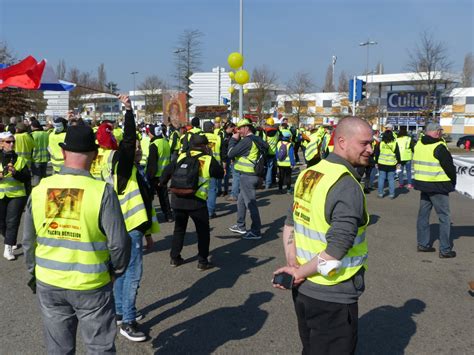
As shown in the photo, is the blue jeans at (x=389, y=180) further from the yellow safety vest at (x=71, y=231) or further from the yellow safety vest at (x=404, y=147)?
the yellow safety vest at (x=71, y=231)

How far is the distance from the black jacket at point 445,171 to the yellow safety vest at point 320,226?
4.42m

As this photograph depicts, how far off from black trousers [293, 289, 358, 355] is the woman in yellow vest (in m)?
5.28

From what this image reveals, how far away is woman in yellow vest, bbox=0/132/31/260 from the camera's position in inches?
252

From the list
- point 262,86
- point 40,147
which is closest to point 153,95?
point 262,86

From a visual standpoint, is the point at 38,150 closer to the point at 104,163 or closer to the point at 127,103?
the point at 104,163

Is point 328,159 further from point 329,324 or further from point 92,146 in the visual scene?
point 92,146

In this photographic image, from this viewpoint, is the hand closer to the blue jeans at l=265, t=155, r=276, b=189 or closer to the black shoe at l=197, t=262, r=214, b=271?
the black shoe at l=197, t=262, r=214, b=271

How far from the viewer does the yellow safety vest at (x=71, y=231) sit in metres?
2.68

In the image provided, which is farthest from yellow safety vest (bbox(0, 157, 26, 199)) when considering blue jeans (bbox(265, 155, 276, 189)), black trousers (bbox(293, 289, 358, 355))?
blue jeans (bbox(265, 155, 276, 189))

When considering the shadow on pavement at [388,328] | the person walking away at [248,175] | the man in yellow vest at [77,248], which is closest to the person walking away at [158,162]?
the person walking away at [248,175]

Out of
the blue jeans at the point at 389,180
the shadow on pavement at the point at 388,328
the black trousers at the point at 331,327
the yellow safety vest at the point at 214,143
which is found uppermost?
the yellow safety vest at the point at 214,143

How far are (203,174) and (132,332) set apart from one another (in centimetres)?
249

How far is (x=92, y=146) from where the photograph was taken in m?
2.81

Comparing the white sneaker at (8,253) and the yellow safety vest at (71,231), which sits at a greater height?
the yellow safety vest at (71,231)
